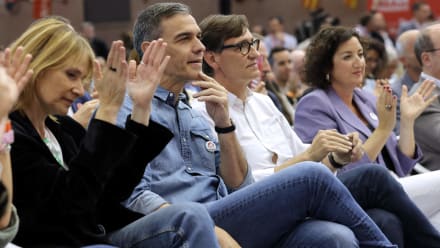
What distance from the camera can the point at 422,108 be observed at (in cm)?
407

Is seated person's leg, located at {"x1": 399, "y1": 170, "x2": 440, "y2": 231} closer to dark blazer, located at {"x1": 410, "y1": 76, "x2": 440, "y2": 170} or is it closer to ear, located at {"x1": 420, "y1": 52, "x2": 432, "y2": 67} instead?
dark blazer, located at {"x1": 410, "y1": 76, "x2": 440, "y2": 170}

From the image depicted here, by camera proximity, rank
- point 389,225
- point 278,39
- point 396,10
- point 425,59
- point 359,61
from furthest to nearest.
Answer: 1. point 396,10
2. point 278,39
3. point 425,59
4. point 359,61
5. point 389,225

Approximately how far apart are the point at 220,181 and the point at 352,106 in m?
1.32

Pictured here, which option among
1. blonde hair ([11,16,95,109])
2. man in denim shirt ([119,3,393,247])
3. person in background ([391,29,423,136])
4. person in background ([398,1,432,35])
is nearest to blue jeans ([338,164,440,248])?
man in denim shirt ([119,3,393,247])

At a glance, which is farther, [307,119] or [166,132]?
[307,119]

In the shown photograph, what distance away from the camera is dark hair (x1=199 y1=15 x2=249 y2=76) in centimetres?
353

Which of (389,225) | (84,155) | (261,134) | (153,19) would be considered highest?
(153,19)

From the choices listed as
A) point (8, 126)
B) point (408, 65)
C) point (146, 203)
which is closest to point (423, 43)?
point (408, 65)

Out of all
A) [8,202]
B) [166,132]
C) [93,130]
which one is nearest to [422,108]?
[166,132]

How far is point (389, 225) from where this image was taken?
323cm

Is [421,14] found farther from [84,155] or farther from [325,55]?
[84,155]

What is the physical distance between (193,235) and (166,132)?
330mm

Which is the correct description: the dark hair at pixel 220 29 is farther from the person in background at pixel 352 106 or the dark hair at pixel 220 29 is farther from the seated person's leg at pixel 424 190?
the seated person's leg at pixel 424 190

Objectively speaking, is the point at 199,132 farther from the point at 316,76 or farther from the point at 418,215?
the point at 316,76
